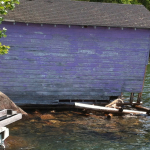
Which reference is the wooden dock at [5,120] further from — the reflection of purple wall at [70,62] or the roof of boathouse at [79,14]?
the roof of boathouse at [79,14]

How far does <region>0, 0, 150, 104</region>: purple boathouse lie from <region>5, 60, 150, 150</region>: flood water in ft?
4.95

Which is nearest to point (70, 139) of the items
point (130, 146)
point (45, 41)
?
point (130, 146)

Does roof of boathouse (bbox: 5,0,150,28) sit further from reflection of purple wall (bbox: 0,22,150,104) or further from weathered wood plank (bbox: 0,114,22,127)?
weathered wood plank (bbox: 0,114,22,127)

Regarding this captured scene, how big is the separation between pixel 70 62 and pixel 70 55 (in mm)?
388

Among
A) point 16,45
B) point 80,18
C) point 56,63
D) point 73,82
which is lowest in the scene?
point 73,82

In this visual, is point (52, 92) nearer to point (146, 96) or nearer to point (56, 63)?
point (56, 63)

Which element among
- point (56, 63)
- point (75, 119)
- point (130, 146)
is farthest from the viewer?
point (56, 63)

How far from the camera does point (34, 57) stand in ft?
50.6

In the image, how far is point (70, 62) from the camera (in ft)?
52.1

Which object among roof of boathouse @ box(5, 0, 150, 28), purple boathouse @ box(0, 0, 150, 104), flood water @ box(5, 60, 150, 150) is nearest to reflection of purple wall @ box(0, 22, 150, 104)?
purple boathouse @ box(0, 0, 150, 104)

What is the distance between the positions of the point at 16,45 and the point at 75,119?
4930mm

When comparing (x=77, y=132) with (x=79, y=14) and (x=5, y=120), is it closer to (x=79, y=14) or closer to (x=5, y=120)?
(x=5, y=120)

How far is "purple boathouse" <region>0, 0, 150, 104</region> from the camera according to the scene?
1524 cm

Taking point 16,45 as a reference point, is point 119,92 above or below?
below
